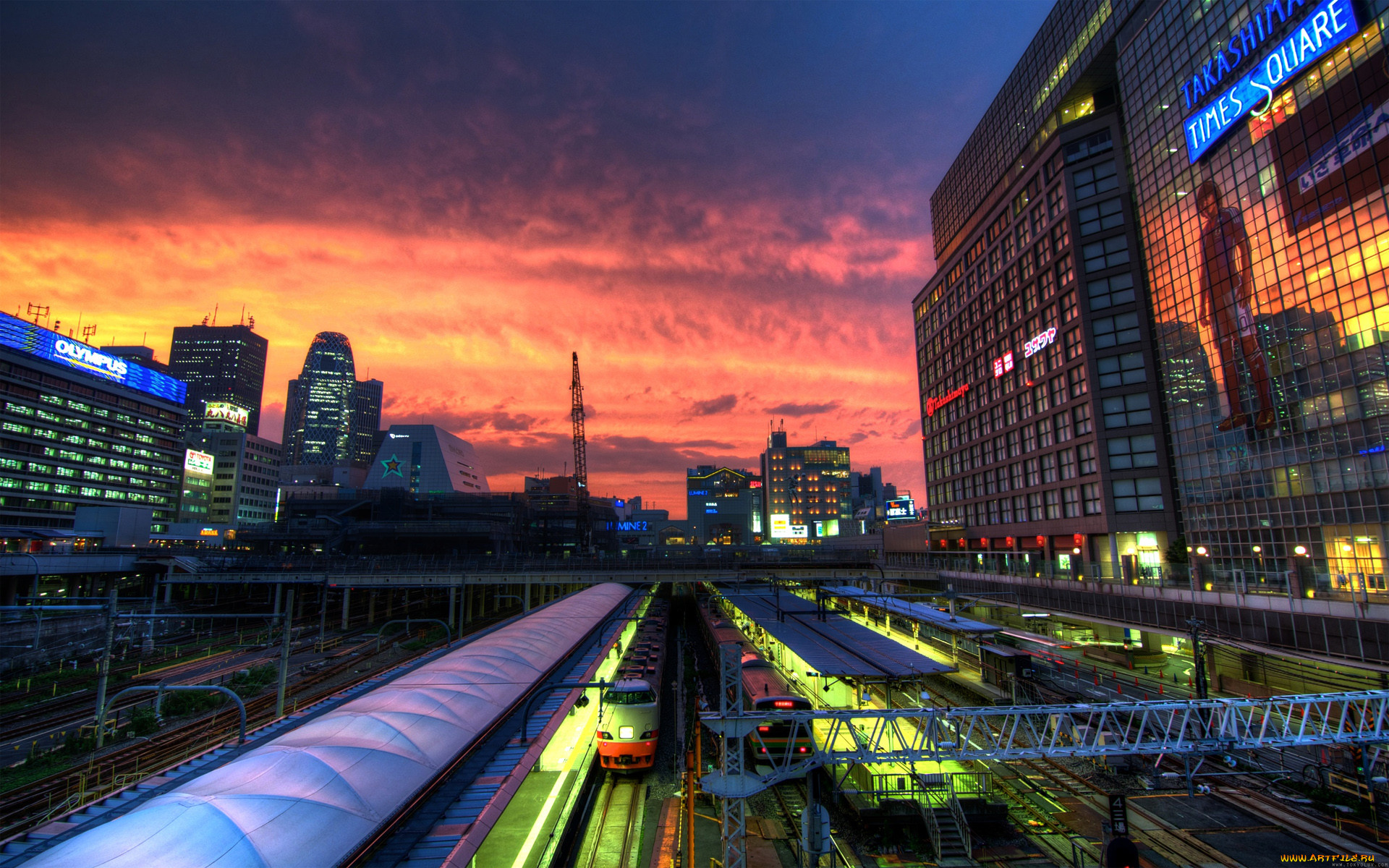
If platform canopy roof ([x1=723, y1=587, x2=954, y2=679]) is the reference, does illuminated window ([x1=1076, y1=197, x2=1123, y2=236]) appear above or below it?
above

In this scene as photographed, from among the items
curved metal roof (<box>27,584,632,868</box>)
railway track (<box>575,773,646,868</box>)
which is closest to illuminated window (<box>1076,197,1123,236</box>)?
railway track (<box>575,773,646,868</box>)

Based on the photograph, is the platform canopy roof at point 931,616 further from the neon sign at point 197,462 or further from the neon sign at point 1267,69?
the neon sign at point 197,462

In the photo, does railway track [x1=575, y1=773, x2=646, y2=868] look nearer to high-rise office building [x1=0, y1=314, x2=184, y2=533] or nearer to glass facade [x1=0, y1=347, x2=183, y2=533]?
high-rise office building [x1=0, y1=314, x2=184, y2=533]

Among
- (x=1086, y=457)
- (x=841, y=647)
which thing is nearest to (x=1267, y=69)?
(x=1086, y=457)

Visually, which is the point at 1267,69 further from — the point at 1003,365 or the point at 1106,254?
the point at 1003,365

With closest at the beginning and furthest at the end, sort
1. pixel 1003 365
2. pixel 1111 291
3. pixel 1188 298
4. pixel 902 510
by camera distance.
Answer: pixel 1188 298 → pixel 1111 291 → pixel 1003 365 → pixel 902 510

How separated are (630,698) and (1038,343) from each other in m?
63.9

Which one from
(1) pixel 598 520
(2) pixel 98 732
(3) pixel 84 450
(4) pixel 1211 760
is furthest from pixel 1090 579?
(3) pixel 84 450

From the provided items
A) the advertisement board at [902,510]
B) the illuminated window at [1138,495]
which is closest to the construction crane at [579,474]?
the advertisement board at [902,510]

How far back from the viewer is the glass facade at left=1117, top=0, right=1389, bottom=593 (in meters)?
37.9

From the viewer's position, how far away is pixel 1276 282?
43.4m

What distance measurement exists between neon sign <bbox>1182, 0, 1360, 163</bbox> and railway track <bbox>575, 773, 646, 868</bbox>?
6046 cm

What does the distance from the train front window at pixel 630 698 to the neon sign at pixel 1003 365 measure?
67122 millimetres

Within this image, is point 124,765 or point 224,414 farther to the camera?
point 224,414
